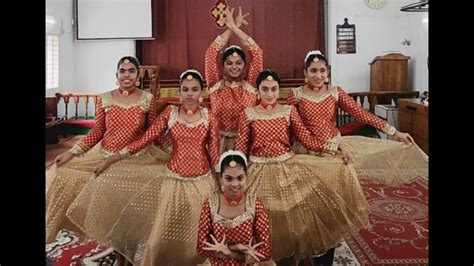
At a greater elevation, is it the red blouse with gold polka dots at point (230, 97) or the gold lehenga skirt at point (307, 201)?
the red blouse with gold polka dots at point (230, 97)

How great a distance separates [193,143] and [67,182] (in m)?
0.43

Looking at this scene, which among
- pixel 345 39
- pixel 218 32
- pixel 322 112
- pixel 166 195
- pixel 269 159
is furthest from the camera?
pixel 218 32

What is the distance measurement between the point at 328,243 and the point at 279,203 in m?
0.22

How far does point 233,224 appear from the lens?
1.10 m

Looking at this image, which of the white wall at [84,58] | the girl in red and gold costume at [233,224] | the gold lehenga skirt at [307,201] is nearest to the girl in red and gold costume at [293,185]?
the gold lehenga skirt at [307,201]

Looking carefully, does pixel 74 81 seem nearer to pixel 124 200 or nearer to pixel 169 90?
pixel 169 90

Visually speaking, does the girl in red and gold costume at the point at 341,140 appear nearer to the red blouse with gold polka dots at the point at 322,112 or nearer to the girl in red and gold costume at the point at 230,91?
the red blouse with gold polka dots at the point at 322,112

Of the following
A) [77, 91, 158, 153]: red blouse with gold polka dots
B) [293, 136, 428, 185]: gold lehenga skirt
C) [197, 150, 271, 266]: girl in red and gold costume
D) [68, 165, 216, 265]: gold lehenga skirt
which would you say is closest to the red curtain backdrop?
[293, 136, 428, 185]: gold lehenga skirt

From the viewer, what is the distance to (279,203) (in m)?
1.41

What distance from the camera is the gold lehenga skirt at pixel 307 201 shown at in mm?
1411

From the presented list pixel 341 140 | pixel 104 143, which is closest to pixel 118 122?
pixel 104 143

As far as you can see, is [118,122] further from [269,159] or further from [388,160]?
[388,160]

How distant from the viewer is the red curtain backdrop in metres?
4.01

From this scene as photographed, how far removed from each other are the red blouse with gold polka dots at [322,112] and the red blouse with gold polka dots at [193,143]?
32 cm
